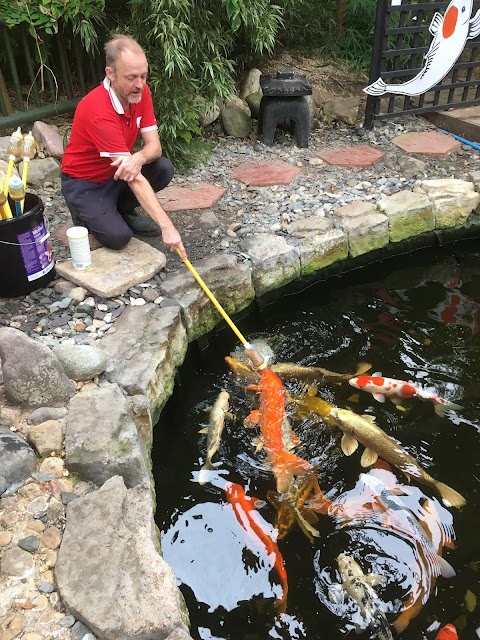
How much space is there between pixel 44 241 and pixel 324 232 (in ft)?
6.80

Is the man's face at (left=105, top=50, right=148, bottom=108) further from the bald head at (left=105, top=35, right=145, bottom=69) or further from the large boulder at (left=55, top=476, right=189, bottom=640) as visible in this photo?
the large boulder at (left=55, top=476, right=189, bottom=640)

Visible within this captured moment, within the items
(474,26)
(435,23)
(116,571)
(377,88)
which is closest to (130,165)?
(116,571)

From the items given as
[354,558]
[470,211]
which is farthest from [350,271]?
[354,558]

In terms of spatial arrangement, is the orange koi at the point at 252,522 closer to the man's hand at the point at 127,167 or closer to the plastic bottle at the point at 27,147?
the man's hand at the point at 127,167

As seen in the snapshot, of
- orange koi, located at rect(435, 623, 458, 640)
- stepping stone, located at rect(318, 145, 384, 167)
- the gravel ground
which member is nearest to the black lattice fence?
the gravel ground

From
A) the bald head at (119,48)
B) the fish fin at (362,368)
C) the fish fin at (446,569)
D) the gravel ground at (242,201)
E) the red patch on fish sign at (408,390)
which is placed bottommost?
the fish fin at (362,368)

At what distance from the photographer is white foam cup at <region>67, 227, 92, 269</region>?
3.64 metres

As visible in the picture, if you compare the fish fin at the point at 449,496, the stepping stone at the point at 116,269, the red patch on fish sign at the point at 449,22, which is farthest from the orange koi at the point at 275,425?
the red patch on fish sign at the point at 449,22

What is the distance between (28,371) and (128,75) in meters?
1.84

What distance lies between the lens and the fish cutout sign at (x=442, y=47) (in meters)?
5.88

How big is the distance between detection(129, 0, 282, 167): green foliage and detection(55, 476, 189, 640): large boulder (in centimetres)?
369

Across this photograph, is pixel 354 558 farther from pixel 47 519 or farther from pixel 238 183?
pixel 238 183

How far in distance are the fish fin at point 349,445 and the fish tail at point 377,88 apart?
13.0 ft

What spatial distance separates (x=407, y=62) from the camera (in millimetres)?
6879
